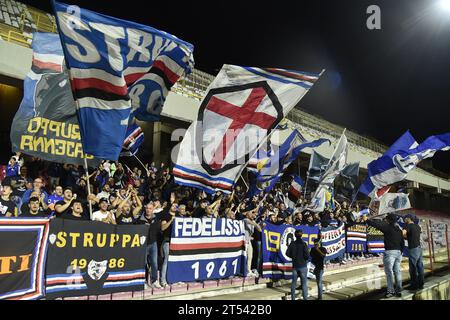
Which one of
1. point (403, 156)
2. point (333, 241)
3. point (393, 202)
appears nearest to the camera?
point (333, 241)

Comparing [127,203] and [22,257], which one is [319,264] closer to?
[127,203]

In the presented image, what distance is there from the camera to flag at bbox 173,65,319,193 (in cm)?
711

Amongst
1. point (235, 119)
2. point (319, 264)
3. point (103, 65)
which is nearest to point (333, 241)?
point (319, 264)

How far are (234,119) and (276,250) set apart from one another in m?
3.81

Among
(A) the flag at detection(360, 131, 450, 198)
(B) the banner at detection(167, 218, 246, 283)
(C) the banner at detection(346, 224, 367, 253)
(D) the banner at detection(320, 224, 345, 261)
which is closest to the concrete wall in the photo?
(B) the banner at detection(167, 218, 246, 283)

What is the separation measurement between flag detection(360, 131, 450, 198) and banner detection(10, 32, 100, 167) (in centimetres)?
971

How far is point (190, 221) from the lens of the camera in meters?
7.39

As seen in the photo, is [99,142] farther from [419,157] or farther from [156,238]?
[419,157]

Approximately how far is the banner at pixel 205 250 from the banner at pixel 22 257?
98.7 inches

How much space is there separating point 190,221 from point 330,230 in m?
6.16

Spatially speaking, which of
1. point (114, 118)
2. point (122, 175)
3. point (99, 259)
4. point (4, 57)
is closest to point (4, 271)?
point (99, 259)

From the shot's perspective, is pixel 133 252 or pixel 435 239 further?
pixel 435 239

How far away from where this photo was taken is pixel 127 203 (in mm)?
6984

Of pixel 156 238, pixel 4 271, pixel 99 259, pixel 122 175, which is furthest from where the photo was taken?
pixel 122 175
